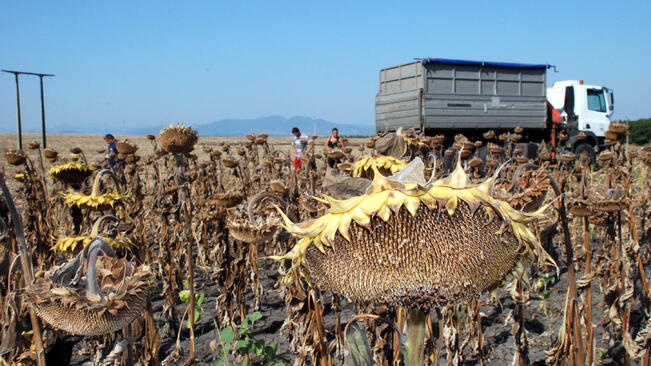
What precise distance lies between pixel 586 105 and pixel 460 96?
488cm

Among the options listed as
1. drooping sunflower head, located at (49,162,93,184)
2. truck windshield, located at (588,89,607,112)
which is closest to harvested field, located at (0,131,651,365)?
drooping sunflower head, located at (49,162,93,184)

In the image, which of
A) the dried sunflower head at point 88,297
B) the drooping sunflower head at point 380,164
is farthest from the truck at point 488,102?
the dried sunflower head at point 88,297

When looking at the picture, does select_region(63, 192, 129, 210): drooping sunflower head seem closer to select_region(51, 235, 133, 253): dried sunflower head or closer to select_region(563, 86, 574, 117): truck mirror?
select_region(51, 235, 133, 253): dried sunflower head

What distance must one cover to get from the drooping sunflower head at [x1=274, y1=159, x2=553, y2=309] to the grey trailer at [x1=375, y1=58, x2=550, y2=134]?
1409 cm

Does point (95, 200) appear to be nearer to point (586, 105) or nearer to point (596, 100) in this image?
point (586, 105)

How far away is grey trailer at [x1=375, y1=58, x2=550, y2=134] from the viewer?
15.1 m

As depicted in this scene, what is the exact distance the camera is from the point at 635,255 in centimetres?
326

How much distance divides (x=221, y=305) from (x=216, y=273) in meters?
0.29

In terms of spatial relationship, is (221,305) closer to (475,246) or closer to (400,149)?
(400,149)

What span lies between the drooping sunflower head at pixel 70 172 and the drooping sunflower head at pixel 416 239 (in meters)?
3.28

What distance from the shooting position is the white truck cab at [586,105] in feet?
54.4

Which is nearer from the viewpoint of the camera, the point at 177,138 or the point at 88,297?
the point at 88,297

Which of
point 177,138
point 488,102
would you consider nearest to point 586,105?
point 488,102

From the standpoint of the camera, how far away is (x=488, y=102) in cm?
1587
